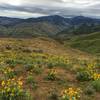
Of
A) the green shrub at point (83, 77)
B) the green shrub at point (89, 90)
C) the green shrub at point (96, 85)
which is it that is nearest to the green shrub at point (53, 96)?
the green shrub at point (89, 90)

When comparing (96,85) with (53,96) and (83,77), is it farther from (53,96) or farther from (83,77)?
(53,96)

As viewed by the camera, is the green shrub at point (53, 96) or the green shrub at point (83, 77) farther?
the green shrub at point (83, 77)

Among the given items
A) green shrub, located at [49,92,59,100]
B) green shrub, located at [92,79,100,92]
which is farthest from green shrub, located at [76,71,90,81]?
green shrub, located at [49,92,59,100]

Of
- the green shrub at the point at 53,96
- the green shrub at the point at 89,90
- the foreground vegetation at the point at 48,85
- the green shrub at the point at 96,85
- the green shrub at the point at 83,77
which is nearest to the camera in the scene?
the foreground vegetation at the point at 48,85

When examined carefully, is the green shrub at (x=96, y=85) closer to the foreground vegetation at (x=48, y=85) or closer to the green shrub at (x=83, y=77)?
the foreground vegetation at (x=48, y=85)

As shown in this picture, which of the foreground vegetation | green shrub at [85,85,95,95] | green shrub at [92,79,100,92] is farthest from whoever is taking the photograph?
green shrub at [92,79,100,92]

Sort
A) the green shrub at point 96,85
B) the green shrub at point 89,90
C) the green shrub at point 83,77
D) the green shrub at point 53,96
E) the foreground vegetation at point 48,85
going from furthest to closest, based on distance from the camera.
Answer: the green shrub at point 83,77 < the green shrub at point 96,85 < the green shrub at point 89,90 < the green shrub at point 53,96 < the foreground vegetation at point 48,85

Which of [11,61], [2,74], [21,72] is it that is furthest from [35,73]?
[11,61]

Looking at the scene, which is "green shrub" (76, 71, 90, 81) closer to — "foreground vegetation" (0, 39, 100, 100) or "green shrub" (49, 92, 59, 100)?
"foreground vegetation" (0, 39, 100, 100)

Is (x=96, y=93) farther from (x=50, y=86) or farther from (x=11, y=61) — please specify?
(x=11, y=61)

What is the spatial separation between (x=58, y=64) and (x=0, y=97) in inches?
359

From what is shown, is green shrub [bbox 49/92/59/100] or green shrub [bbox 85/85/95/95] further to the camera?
green shrub [bbox 85/85/95/95]

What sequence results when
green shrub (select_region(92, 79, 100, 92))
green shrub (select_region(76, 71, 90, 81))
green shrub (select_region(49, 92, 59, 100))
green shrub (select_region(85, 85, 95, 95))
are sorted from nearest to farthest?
green shrub (select_region(49, 92, 59, 100)) < green shrub (select_region(85, 85, 95, 95)) < green shrub (select_region(92, 79, 100, 92)) < green shrub (select_region(76, 71, 90, 81))

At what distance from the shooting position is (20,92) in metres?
11.1
